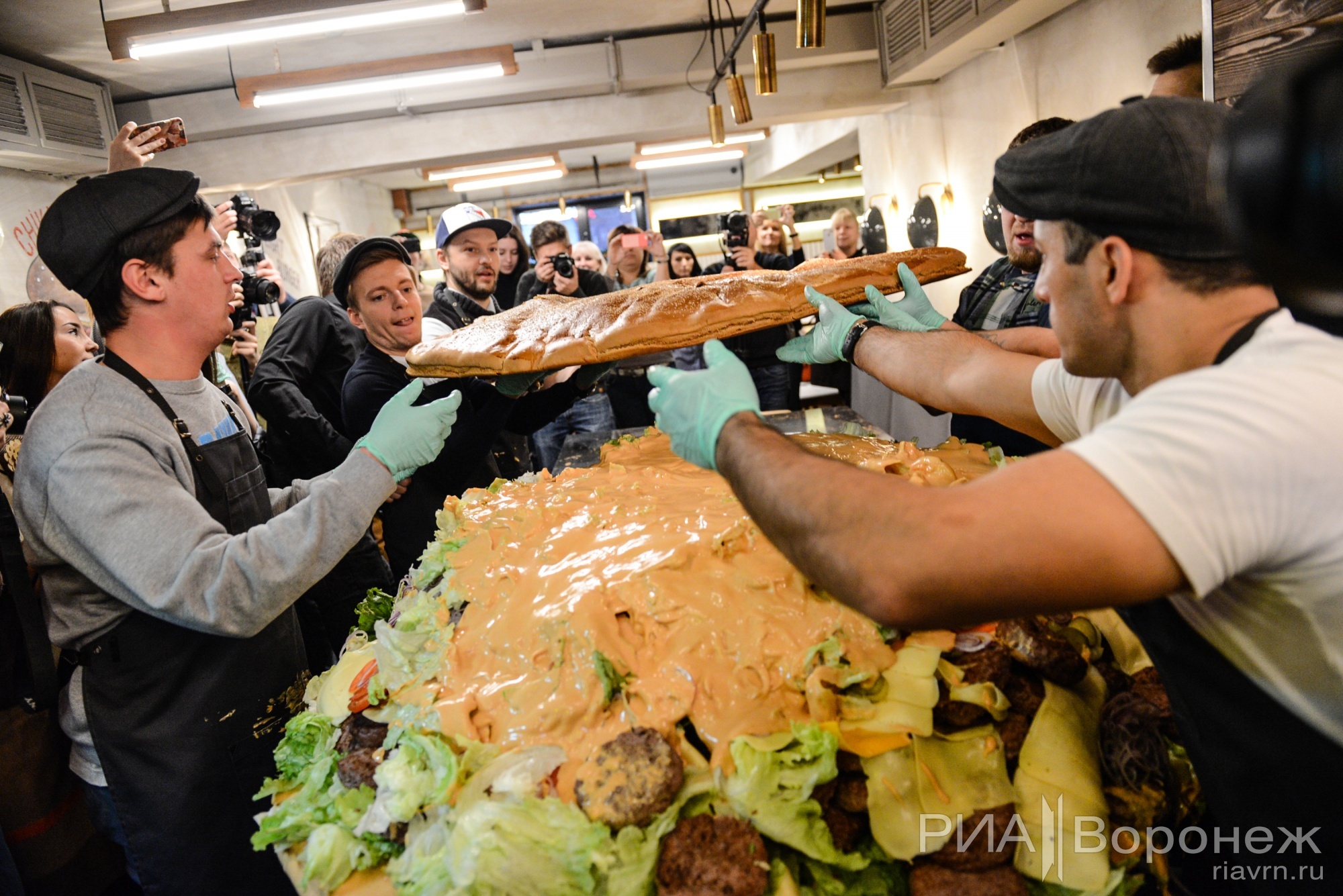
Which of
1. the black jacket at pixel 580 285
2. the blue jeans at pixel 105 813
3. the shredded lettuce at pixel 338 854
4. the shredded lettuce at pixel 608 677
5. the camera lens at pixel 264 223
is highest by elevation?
the camera lens at pixel 264 223

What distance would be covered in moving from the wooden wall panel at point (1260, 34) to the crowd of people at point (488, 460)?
250mm

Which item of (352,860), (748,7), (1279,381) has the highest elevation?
(748,7)

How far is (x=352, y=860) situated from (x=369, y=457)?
946 mm

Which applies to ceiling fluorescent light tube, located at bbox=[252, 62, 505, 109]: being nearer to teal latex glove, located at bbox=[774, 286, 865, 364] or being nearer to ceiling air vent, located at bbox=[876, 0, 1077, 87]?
ceiling air vent, located at bbox=[876, 0, 1077, 87]

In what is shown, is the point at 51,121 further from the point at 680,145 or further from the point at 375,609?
the point at 375,609

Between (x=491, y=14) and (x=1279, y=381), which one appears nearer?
(x=1279, y=381)

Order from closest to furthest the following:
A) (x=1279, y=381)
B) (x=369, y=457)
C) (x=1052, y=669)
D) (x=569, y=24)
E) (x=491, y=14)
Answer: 1. (x=1279, y=381)
2. (x=1052, y=669)
3. (x=369, y=457)
4. (x=491, y=14)
5. (x=569, y=24)

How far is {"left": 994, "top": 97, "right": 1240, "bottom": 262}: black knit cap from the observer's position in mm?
912

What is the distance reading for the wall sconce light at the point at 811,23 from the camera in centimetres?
329

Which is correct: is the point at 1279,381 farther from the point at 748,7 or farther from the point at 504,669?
the point at 748,7

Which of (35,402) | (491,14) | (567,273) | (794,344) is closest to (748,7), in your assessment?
(491,14)

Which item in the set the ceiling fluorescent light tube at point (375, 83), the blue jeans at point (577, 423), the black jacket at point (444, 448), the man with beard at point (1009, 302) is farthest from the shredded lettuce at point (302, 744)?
the ceiling fluorescent light tube at point (375, 83)

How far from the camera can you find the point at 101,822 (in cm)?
197

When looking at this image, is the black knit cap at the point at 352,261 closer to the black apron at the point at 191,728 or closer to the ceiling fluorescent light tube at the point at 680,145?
the black apron at the point at 191,728
